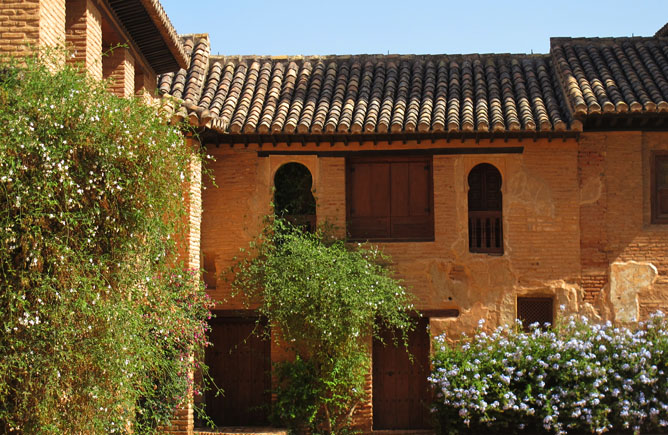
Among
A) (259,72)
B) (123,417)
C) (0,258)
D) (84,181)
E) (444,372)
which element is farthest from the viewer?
(259,72)

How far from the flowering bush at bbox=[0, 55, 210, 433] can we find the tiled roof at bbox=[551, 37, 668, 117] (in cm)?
800

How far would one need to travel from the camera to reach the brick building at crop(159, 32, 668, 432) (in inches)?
585

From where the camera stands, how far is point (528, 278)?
1494cm

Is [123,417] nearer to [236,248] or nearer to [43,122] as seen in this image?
[43,122]

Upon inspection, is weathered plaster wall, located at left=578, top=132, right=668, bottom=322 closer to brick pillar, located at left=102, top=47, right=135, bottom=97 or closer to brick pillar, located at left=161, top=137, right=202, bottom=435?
brick pillar, located at left=161, top=137, right=202, bottom=435

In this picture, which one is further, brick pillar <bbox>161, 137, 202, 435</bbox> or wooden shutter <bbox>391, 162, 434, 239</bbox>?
wooden shutter <bbox>391, 162, 434, 239</bbox>

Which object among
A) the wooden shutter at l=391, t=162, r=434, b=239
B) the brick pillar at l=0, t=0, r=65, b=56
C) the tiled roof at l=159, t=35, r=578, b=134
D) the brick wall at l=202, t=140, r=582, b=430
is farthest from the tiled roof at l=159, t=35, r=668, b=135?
the brick pillar at l=0, t=0, r=65, b=56

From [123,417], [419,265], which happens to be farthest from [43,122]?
[419,265]

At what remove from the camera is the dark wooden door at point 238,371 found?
15.2 meters

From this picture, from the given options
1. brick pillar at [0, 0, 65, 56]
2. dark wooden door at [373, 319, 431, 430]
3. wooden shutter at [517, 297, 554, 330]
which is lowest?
dark wooden door at [373, 319, 431, 430]

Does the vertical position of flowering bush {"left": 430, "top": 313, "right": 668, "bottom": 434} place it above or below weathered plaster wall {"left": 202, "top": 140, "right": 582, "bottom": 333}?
below

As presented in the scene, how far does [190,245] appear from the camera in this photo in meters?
13.4

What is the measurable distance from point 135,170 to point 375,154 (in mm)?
7179

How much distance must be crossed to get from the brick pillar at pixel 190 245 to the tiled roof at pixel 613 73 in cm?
609
